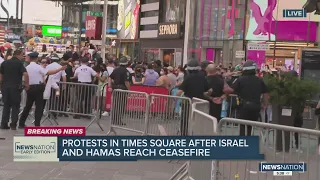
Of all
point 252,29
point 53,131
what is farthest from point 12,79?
point 252,29

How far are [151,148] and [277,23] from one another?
24779mm

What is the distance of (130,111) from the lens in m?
12.0

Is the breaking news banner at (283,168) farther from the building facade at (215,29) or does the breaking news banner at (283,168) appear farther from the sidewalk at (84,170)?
the building facade at (215,29)

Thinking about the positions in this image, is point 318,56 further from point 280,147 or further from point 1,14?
point 1,14

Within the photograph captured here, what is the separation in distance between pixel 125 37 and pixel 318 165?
4859 cm

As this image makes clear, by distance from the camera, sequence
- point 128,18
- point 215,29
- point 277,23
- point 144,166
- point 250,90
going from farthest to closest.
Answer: point 128,18 < point 215,29 < point 277,23 < point 250,90 < point 144,166

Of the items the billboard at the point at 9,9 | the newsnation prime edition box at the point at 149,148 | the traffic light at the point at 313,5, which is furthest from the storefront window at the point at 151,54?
the newsnation prime edition box at the point at 149,148

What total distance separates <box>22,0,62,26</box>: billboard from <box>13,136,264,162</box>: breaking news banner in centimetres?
5736

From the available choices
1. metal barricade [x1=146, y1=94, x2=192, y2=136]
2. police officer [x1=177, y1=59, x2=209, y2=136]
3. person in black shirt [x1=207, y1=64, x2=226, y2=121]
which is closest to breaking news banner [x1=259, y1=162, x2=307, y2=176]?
metal barricade [x1=146, y1=94, x2=192, y2=136]

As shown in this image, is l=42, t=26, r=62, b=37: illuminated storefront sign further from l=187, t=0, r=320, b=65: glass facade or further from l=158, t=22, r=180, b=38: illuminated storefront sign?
l=187, t=0, r=320, b=65: glass facade

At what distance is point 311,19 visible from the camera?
27.9 meters

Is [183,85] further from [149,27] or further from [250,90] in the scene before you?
[149,27]

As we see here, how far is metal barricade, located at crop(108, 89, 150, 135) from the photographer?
38.0ft

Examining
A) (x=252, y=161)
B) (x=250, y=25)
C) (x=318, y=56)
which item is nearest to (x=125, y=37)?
(x=250, y=25)
